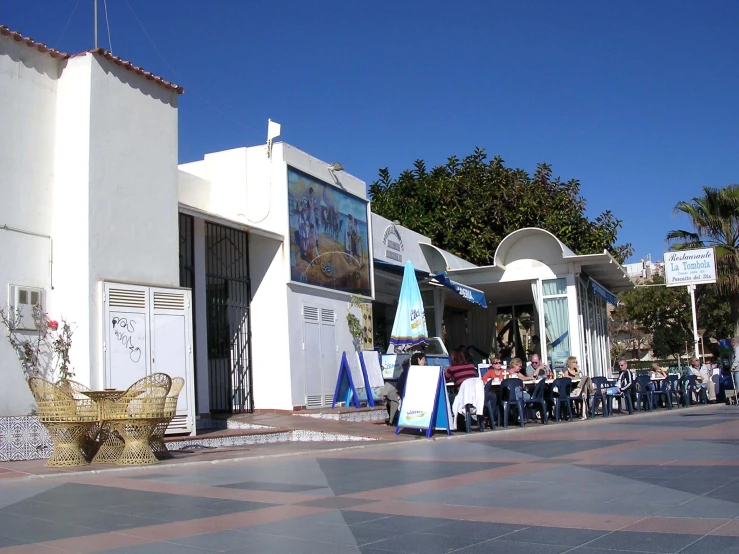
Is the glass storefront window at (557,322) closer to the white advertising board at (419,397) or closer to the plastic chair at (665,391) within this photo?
the plastic chair at (665,391)

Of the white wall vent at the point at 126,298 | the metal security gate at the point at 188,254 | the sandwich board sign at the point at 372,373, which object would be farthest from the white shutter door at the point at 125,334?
the sandwich board sign at the point at 372,373

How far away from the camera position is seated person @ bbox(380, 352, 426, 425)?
13.5 metres

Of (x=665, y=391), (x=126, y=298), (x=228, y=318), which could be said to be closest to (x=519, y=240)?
(x=665, y=391)

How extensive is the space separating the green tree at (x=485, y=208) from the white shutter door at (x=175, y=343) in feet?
66.2

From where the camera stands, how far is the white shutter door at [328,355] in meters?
16.5

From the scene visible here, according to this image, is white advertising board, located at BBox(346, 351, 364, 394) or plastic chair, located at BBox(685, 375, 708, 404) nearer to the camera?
white advertising board, located at BBox(346, 351, 364, 394)

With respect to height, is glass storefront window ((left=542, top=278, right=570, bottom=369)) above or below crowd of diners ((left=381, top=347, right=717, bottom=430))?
above

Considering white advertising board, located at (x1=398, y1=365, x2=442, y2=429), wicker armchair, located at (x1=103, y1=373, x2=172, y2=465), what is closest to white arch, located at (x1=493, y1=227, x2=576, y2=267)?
white advertising board, located at (x1=398, y1=365, x2=442, y2=429)

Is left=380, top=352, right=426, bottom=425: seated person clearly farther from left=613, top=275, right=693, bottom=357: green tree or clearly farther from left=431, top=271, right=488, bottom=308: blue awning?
left=613, top=275, right=693, bottom=357: green tree

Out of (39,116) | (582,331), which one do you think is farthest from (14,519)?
(582,331)

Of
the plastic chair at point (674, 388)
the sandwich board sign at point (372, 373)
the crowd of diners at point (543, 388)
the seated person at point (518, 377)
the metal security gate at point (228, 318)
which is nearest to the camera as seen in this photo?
the crowd of diners at point (543, 388)

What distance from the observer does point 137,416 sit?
9.40 m

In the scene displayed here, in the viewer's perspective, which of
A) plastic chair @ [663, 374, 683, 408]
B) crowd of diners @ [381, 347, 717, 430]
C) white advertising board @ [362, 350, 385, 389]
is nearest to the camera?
crowd of diners @ [381, 347, 717, 430]

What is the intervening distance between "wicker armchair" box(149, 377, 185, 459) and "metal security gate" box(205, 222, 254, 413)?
15.6 feet
